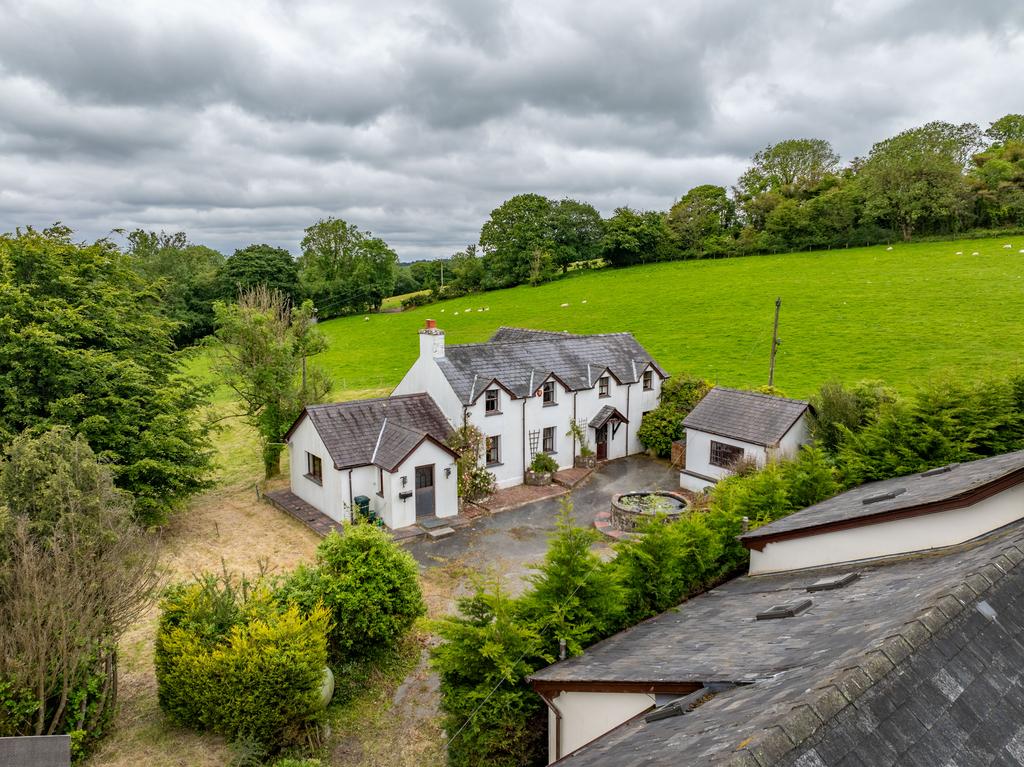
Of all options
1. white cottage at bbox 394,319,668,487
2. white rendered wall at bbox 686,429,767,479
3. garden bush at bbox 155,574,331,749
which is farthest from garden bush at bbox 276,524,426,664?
white rendered wall at bbox 686,429,767,479

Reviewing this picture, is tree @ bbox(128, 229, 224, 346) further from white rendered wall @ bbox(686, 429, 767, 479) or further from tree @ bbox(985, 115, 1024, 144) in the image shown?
tree @ bbox(985, 115, 1024, 144)

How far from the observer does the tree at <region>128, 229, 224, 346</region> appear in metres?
69.2

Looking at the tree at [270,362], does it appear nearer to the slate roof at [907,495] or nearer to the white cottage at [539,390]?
the white cottage at [539,390]

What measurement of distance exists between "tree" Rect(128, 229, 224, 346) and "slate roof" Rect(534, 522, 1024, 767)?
2621 inches

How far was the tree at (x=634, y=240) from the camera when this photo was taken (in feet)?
254

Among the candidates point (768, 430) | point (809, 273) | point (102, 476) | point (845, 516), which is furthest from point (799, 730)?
point (809, 273)

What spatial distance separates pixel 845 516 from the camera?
11688 mm

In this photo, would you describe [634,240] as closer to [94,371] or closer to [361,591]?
[94,371]

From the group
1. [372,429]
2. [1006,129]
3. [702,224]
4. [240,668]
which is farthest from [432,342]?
[1006,129]

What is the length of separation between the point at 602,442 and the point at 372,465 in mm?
12754

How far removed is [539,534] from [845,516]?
12171mm

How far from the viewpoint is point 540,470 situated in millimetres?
27531

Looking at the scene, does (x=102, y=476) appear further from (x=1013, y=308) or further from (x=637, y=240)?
(x=637, y=240)

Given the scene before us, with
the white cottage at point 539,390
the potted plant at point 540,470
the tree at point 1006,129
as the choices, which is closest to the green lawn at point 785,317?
the white cottage at point 539,390
